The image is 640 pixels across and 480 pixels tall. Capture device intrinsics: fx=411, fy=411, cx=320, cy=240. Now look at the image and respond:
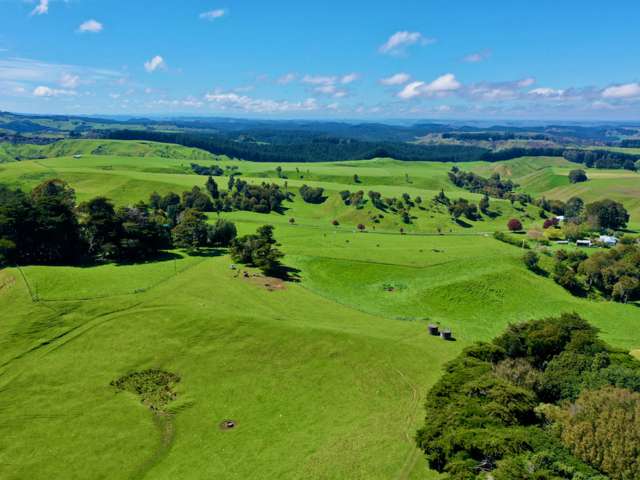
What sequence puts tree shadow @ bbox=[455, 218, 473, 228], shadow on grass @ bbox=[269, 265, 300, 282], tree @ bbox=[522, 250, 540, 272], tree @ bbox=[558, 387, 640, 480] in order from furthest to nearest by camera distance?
1. tree shadow @ bbox=[455, 218, 473, 228]
2. tree @ bbox=[522, 250, 540, 272]
3. shadow on grass @ bbox=[269, 265, 300, 282]
4. tree @ bbox=[558, 387, 640, 480]

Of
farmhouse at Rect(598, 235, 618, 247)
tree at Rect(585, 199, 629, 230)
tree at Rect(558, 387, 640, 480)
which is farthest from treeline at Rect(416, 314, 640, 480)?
tree at Rect(585, 199, 629, 230)

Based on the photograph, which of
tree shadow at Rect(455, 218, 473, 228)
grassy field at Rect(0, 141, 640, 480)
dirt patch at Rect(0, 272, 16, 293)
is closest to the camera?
grassy field at Rect(0, 141, 640, 480)

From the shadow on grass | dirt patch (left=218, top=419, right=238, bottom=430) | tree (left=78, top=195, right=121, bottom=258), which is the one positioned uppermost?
tree (left=78, top=195, right=121, bottom=258)

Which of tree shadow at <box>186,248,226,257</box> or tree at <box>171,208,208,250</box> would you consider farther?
tree at <box>171,208,208,250</box>

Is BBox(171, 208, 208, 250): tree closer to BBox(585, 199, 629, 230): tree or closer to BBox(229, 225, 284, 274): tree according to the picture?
BBox(229, 225, 284, 274): tree

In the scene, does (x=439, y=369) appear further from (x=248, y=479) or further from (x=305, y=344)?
(x=248, y=479)

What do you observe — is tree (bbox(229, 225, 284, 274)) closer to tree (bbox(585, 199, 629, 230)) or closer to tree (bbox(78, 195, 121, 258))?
tree (bbox(78, 195, 121, 258))

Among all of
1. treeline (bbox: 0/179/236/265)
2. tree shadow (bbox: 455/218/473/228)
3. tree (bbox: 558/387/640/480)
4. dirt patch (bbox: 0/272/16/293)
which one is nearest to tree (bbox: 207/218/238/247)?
treeline (bbox: 0/179/236/265)

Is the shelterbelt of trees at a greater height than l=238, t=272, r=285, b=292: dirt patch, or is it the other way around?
the shelterbelt of trees
